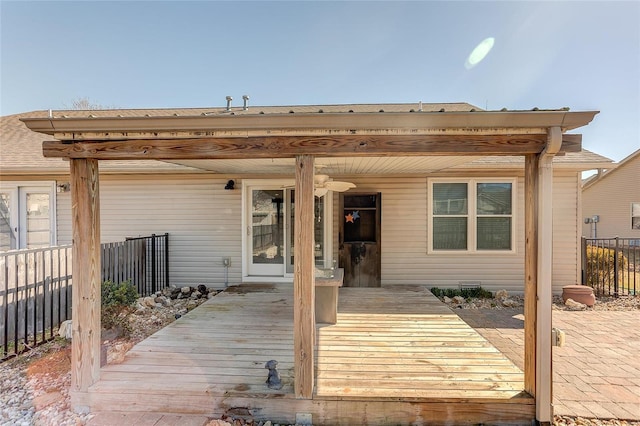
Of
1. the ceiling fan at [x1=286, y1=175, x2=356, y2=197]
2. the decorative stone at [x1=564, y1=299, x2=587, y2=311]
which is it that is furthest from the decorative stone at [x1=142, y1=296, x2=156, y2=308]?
A: the decorative stone at [x1=564, y1=299, x2=587, y2=311]

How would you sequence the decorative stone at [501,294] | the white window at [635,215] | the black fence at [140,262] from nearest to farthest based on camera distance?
the black fence at [140,262], the decorative stone at [501,294], the white window at [635,215]

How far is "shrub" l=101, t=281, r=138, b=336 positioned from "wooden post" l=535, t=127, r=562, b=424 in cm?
455

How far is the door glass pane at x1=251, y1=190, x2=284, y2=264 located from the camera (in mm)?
6367

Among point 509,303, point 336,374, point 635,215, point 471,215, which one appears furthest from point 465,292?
point 635,215

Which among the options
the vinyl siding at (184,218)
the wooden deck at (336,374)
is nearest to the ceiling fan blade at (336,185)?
the wooden deck at (336,374)

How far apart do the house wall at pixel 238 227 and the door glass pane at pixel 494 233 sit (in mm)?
184

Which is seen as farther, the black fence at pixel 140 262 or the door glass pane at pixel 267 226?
the door glass pane at pixel 267 226

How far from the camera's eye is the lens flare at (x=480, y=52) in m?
8.06

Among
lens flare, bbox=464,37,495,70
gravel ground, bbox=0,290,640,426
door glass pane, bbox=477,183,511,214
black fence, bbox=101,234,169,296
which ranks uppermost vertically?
lens flare, bbox=464,37,495,70

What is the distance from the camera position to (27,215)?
679cm

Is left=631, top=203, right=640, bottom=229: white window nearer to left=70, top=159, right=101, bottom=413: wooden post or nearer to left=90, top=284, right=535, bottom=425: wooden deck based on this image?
left=90, top=284, right=535, bottom=425: wooden deck

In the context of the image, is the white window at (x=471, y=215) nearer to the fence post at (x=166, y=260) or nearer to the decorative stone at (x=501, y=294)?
the decorative stone at (x=501, y=294)

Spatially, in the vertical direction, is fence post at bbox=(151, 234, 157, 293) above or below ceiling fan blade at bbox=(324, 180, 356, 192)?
below

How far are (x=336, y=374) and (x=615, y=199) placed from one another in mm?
18700
